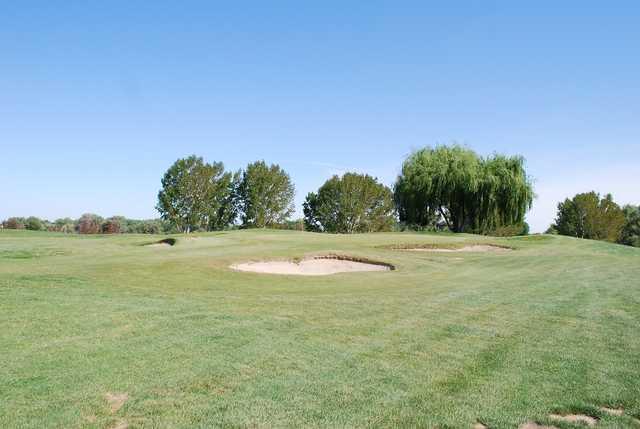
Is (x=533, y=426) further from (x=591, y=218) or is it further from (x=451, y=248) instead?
(x=591, y=218)

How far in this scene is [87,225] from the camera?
70250 millimetres

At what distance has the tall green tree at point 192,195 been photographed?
61.5m

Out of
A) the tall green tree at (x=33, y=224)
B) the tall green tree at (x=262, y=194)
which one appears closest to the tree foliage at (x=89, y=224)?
the tall green tree at (x=33, y=224)

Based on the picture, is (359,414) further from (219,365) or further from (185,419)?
(219,365)

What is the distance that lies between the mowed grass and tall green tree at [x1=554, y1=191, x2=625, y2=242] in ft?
204

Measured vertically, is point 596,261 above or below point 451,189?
below

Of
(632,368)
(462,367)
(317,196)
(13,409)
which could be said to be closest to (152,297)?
(13,409)

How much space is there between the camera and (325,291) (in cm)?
1127

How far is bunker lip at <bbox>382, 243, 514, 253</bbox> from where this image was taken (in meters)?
24.0

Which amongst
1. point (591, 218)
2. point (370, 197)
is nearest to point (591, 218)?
point (591, 218)

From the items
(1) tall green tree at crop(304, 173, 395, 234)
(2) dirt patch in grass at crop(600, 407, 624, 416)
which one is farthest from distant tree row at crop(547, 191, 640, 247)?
(2) dirt patch in grass at crop(600, 407, 624, 416)

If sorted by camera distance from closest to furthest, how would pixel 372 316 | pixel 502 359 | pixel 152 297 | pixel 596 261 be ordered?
1. pixel 502 359
2. pixel 372 316
3. pixel 152 297
4. pixel 596 261

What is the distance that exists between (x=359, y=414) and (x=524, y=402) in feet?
5.46

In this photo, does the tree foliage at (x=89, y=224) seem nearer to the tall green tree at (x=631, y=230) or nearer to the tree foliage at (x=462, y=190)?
the tree foliage at (x=462, y=190)
